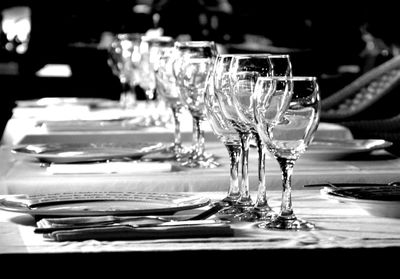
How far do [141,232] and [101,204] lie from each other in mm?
267

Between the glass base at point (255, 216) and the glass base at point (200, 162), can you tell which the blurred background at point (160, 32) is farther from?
the glass base at point (255, 216)

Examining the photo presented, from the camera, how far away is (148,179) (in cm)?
202

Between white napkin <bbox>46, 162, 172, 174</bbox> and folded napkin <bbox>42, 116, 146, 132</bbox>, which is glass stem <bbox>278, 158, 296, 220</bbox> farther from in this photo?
folded napkin <bbox>42, 116, 146, 132</bbox>

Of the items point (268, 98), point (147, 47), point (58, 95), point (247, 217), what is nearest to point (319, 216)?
point (247, 217)

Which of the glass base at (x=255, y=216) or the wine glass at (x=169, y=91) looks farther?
the wine glass at (x=169, y=91)

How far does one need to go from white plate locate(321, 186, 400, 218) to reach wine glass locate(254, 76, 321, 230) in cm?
13

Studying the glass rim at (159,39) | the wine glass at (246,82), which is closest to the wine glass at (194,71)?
the wine glass at (246,82)

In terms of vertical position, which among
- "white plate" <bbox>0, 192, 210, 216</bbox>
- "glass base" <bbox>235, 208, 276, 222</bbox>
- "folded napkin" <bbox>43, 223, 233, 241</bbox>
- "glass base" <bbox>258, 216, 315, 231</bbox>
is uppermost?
"white plate" <bbox>0, 192, 210, 216</bbox>

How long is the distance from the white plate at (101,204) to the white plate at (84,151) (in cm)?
48

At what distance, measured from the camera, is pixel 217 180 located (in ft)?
6.70

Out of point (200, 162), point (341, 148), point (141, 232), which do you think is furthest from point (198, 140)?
point (141, 232)

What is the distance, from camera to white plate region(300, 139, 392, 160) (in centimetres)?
230

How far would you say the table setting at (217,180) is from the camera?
1439 millimetres

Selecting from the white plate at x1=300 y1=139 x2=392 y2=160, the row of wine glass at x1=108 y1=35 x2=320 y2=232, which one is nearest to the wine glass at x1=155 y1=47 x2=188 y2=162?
the row of wine glass at x1=108 y1=35 x2=320 y2=232
